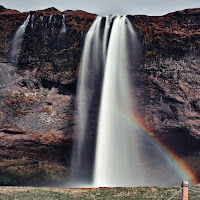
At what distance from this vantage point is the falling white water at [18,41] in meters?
26.2

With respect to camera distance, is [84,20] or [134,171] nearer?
[134,171]

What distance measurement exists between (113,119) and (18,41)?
1122cm

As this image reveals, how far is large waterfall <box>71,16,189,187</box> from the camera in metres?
23.4

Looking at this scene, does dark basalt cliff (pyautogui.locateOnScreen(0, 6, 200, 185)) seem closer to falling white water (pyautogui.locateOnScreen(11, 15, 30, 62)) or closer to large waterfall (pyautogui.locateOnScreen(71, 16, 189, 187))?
falling white water (pyautogui.locateOnScreen(11, 15, 30, 62))

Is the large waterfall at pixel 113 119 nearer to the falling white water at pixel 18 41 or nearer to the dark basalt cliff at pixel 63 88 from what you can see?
the dark basalt cliff at pixel 63 88

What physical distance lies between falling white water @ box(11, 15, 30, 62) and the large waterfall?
591cm

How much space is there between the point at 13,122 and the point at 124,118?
9.21 metres

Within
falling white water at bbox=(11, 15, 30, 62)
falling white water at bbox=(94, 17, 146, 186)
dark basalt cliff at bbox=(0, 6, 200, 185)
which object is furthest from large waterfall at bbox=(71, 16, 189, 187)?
falling white water at bbox=(11, 15, 30, 62)

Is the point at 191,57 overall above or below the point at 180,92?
above

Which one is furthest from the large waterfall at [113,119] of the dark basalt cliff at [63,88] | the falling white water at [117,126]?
the dark basalt cliff at [63,88]

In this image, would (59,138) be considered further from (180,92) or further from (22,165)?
(180,92)

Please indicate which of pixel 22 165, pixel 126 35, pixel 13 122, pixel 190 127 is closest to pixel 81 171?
pixel 22 165

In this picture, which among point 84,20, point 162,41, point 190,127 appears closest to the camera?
point 190,127

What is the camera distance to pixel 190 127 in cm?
2284
